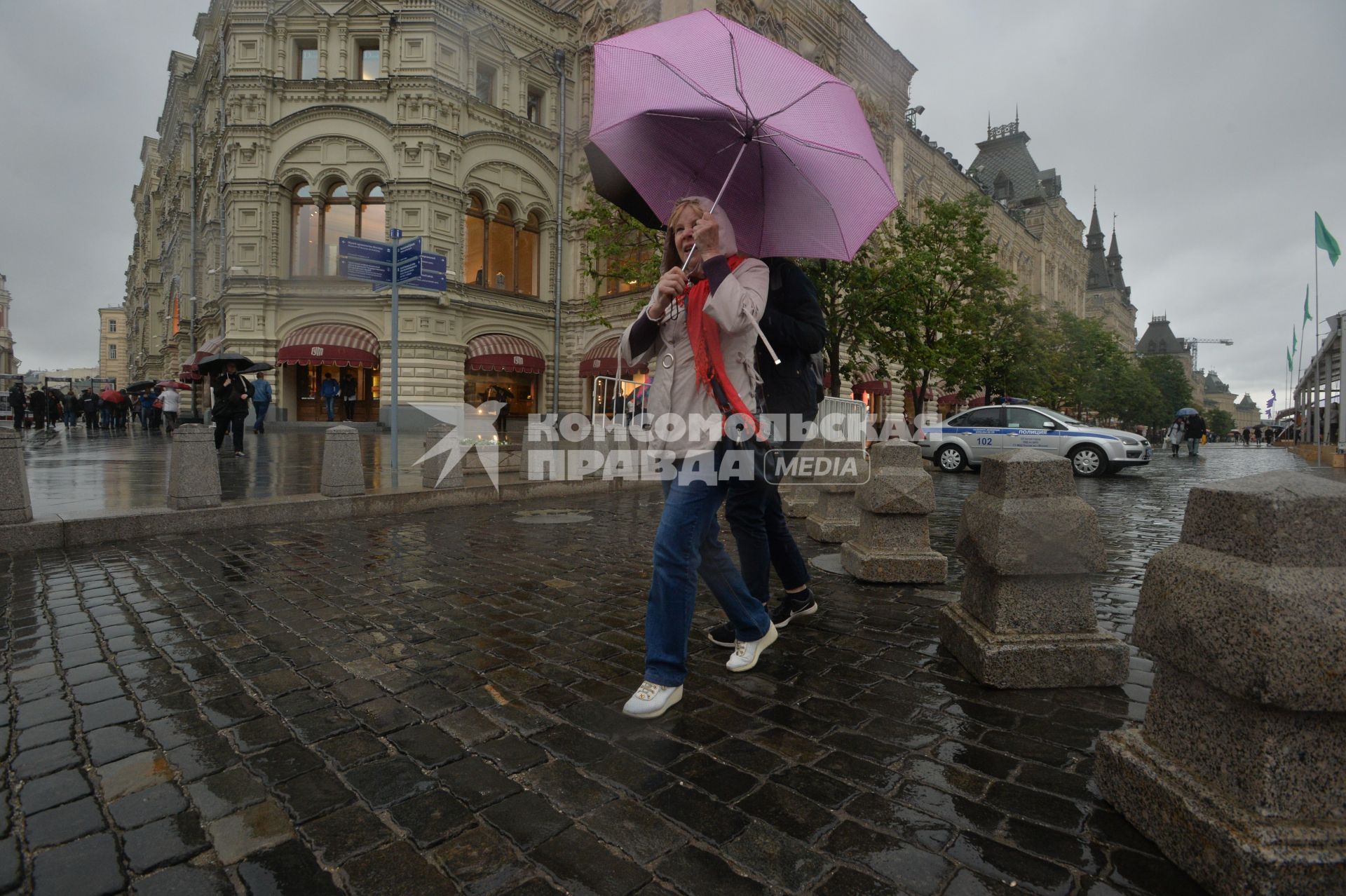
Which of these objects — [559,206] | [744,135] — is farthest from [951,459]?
[559,206]

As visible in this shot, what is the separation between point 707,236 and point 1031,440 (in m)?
15.6

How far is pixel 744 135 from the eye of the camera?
9.67 ft

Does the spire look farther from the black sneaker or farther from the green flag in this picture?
the black sneaker

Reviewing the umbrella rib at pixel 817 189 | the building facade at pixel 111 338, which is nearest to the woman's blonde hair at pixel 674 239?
the umbrella rib at pixel 817 189

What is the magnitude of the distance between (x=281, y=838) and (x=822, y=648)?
2.54 m

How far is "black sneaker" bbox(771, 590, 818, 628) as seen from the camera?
12.9ft

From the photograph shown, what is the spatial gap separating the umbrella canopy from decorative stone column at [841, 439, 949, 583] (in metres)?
2.21

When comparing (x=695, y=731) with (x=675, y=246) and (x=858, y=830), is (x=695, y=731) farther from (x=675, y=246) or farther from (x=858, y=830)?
(x=675, y=246)

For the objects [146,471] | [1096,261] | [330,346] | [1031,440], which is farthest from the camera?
[1096,261]

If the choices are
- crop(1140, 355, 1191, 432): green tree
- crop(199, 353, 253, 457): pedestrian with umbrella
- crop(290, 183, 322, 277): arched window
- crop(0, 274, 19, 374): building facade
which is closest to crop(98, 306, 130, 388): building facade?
crop(0, 274, 19, 374): building facade

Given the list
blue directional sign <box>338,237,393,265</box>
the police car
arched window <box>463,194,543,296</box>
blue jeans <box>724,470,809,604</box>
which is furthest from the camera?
arched window <box>463,194,543,296</box>

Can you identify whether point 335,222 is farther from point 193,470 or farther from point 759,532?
point 759,532

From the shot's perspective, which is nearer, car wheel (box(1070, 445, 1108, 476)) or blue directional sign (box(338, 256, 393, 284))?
blue directional sign (box(338, 256, 393, 284))

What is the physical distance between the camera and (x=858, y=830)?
2010 mm
